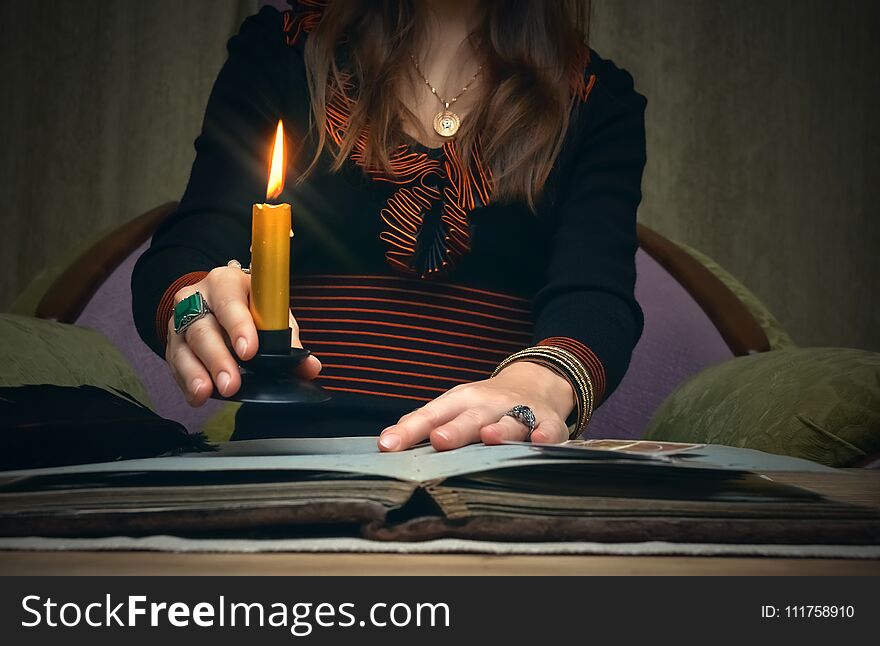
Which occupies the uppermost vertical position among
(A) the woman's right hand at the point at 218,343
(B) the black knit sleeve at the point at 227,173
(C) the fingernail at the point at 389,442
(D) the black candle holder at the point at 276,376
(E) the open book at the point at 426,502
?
(B) the black knit sleeve at the point at 227,173

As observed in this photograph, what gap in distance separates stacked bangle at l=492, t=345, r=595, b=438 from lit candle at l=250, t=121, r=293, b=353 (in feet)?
0.89

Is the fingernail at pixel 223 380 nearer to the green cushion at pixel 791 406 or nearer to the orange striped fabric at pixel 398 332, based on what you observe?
the orange striped fabric at pixel 398 332

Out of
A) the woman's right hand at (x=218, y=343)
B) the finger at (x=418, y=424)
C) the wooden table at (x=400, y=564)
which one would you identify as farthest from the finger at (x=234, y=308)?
the wooden table at (x=400, y=564)

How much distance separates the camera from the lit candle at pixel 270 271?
1.68ft

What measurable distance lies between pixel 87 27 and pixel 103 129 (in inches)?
9.5

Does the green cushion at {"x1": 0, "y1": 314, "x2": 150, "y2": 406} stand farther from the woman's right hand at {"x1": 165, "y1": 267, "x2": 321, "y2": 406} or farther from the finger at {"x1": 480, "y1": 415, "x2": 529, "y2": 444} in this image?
the finger at {"x1": 480, "y1": 415, "x2": 529, "y2": 444}

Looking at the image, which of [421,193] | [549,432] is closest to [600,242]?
[421,193]

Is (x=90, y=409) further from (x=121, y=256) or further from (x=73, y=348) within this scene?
(x=121, y=256)

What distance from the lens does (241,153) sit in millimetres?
979

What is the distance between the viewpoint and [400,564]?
0.33 meters

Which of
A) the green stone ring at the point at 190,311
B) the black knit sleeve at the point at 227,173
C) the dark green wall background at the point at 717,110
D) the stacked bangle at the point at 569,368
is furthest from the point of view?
the dark green wall background at the point at 717,110

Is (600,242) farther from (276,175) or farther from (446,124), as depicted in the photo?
(276,175)

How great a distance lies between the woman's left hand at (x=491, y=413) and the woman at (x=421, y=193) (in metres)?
0.11

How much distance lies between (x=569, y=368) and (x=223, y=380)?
0.32 meters
